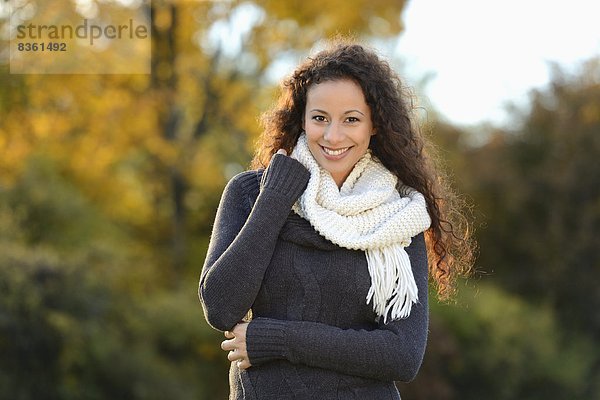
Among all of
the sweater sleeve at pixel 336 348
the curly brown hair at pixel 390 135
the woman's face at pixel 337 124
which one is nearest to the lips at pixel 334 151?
the woman's face at pixel 337 124

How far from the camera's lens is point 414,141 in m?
3.03

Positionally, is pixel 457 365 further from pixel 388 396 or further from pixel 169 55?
pixel 388 396

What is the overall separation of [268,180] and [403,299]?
1.76 feet

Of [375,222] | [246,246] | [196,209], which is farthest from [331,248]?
[196,209]

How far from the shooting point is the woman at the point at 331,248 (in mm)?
2654

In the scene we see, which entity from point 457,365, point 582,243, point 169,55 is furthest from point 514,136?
point 169,55

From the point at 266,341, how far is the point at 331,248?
13.7 inches

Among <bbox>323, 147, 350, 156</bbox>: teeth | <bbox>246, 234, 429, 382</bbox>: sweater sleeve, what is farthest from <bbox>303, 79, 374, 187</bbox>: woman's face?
<bbox>246, 234, 429, 382</bbox>: sweater sleeve

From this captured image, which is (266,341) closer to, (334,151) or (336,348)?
(336,348)

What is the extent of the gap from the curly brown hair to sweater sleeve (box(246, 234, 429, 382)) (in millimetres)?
497

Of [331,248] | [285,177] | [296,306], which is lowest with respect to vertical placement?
[296,306]

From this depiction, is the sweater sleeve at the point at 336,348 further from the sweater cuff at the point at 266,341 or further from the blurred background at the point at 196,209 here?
the blurred background at the point at 196,209

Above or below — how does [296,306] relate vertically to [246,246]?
below

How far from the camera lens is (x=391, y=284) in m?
2.74
